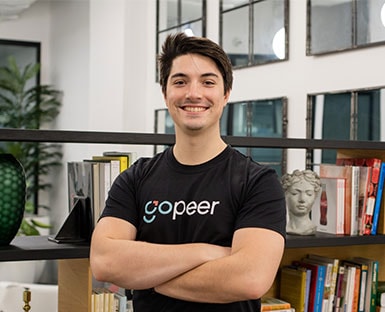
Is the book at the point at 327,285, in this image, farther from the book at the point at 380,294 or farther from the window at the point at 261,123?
the window at the point at 261,123

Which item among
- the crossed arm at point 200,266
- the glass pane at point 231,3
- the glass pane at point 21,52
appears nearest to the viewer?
the crossed arm at point 200,266

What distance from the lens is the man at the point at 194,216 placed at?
5.43 feet

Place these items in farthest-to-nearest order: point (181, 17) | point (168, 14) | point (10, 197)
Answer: point (168, 14)
point (181, 17)
point (10, 197)

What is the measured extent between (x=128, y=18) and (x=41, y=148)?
221 cm

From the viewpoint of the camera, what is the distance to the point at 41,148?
7574 mm

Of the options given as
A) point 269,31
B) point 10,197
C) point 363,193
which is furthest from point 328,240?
point 269,31

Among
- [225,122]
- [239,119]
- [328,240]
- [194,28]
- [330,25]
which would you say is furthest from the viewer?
[194,28]

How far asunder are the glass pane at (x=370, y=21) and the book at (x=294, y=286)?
5.32 feet

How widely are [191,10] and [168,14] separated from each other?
39cm

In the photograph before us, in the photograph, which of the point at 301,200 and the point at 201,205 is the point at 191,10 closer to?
the point at 301,200

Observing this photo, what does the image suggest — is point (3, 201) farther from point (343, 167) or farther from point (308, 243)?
point (343, 167)

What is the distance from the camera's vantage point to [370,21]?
383cm

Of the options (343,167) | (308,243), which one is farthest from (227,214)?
(343,167)

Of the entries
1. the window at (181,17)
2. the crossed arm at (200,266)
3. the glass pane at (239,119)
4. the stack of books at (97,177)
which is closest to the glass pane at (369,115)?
the glass pane at (239,119)
